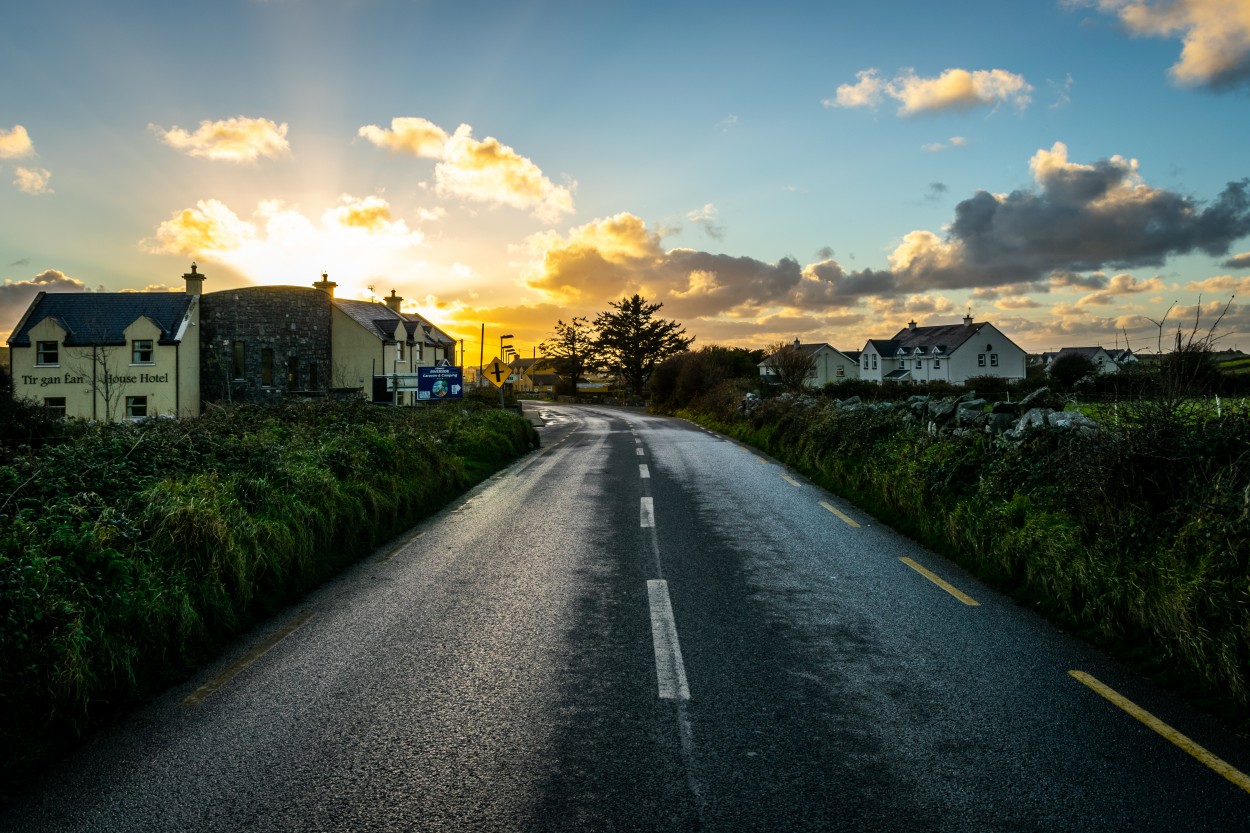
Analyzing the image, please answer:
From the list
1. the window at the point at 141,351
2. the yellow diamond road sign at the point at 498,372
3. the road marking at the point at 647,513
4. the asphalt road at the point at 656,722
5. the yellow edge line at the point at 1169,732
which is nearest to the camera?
the asphalt road at the point at 656,722

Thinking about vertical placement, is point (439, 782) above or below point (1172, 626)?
below

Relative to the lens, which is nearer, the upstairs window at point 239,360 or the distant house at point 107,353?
the distant house at point 107,353

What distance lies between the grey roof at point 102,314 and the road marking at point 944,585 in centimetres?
4532

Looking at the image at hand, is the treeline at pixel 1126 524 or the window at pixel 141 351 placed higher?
the window at pixel 141 351

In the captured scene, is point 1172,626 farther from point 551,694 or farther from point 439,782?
point 439,782

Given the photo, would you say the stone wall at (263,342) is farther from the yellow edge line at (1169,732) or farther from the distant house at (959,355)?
the distant house at (959,355)

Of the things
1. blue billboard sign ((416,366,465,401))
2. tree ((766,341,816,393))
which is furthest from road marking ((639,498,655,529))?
tree ((766,341,816,393))

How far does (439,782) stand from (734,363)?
53.1 metres

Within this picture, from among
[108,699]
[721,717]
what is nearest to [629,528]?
[721,717]

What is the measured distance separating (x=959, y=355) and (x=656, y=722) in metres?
82.2

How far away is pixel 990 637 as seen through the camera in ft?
19.7

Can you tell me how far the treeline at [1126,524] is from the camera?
520cm

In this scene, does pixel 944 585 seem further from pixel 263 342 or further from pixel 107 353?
pixel 263 342

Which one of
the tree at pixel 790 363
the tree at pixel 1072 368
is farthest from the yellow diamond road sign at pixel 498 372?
the tree at pixel 1072 368
